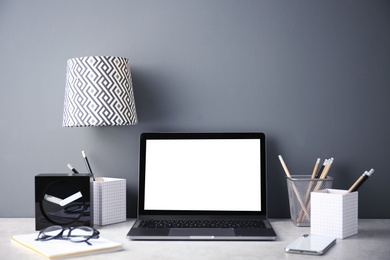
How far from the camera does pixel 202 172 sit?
158cm

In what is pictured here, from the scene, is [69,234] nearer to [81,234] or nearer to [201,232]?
[81,234]

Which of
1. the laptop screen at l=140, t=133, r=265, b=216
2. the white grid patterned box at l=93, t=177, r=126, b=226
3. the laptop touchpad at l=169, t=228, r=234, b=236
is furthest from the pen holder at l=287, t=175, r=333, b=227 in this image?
the white grid patterned box at l=93, t=177, r=126, b=226

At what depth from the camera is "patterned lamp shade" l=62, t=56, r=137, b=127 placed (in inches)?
58.0

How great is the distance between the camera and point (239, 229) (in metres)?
1.37

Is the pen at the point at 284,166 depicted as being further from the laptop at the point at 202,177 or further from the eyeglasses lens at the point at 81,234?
the eyeglasses lens at the point at 81,234

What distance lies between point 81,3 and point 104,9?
0.09m

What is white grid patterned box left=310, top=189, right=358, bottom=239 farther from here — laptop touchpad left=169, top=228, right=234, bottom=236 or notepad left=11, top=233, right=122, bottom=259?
notepad left=11, top=233, right=122, bottom=259

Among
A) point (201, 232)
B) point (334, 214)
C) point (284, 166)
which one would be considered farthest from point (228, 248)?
point (284, 166)

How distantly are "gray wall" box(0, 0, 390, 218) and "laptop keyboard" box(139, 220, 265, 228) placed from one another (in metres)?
0.22

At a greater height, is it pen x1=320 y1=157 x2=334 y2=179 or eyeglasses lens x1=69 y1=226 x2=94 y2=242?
pen x1=320 y1=157 x2=334 y2=179

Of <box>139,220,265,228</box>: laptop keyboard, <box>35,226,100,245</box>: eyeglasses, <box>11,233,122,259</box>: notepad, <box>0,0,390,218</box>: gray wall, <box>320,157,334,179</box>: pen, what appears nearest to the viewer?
<box>11,233,122,259</box>: notepad

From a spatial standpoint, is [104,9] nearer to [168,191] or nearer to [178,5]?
[178,5]

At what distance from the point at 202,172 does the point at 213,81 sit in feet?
1.09

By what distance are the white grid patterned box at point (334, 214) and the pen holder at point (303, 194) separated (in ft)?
0.41
